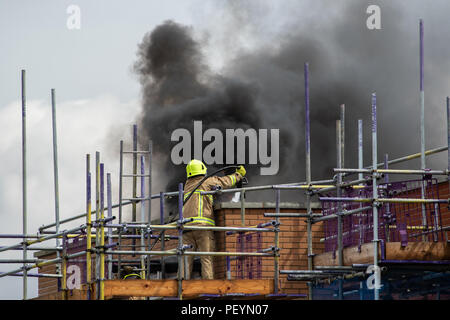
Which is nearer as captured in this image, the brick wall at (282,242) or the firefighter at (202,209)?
the firefighter at (202,209)

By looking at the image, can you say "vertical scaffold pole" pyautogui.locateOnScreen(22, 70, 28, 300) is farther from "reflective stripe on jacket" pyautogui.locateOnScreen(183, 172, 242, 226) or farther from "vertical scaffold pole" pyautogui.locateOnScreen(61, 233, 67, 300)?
"reflective stripe on jacket" pyautogui.locateOnScreen(183, 172, 242, 226)

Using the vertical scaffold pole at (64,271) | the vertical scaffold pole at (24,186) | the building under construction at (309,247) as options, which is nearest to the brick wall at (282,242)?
the building under construction at (309,247)

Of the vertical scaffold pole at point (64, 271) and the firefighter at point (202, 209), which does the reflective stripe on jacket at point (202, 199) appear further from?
the vertical scaffold pole at point (64, 271)

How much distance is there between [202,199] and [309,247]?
93.1 inches

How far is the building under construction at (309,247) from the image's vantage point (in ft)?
59.2

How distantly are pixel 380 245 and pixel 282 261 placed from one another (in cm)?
428

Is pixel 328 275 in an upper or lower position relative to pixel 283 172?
lower

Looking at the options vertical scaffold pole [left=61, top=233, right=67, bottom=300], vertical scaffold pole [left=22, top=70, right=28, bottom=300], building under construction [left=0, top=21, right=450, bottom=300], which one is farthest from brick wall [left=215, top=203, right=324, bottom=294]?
vertical scaffold pole [left=22, top=70, right=28, bottom=300]

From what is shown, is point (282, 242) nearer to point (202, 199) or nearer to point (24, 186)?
point (202, 199)

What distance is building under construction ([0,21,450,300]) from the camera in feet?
59.2

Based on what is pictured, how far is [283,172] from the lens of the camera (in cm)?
4094
